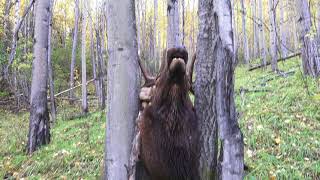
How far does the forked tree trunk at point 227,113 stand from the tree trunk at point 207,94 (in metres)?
0.07

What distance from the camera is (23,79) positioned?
57.7ft

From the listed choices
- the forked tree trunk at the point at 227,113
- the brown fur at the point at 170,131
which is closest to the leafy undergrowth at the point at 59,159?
the brown fur at the point at 170,131

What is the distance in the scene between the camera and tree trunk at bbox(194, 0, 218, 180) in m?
2.02

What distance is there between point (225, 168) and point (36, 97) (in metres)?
5.96

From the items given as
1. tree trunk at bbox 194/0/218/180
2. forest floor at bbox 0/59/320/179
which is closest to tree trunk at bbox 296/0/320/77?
forest floor at bbox 0/59/320/179

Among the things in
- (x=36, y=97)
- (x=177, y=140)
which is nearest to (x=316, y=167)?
(x=177, y=140)

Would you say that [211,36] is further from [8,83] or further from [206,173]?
[8,83]

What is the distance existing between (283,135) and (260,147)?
45 centimetres

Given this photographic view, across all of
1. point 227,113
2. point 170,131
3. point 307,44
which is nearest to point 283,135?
point 307,44

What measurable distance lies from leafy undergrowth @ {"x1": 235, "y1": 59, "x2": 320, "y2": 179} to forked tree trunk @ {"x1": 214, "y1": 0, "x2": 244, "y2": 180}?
220 cm

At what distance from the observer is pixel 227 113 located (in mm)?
1909

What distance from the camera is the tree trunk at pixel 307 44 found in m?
7.34

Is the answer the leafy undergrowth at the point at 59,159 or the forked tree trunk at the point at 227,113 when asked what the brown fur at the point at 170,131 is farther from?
the leafy undergrowth at the point at 59,159

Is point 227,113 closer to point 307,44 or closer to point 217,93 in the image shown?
point 217,93
